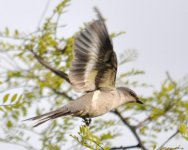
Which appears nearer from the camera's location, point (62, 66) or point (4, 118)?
point (62, 66)

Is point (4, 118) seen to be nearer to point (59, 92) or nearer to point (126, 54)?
point (59, 92)

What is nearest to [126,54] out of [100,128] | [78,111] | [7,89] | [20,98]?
[100,128]

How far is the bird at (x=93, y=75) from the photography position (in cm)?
582

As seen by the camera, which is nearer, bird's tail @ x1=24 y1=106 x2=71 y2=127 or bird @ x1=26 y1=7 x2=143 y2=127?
bird's tail @ x1=24 y1=106 x2=71 y2=127

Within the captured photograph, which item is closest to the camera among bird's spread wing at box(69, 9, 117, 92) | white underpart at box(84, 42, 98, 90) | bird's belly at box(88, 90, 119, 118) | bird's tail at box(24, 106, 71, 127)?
bird's tail at box(24, 106, 71, 127)

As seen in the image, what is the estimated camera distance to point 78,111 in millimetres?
5918

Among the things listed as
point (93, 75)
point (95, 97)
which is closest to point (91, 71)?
point (93, 75)

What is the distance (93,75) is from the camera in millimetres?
6152

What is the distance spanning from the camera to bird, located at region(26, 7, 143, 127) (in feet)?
19.1

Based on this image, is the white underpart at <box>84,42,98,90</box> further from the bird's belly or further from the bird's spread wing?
the bird's belly

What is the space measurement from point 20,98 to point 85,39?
0.89 metres

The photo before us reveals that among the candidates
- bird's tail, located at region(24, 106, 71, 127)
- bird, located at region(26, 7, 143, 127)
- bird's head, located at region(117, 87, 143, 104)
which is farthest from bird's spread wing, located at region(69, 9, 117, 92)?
bird's head, located at region(117, 87, 143, 104)

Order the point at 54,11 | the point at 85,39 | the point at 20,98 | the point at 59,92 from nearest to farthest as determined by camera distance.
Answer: the point at 20,98 < the point at 85,39 < the point at 54,11 < the point at 59,92

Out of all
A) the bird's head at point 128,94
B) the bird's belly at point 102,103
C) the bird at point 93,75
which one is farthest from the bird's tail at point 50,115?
the bird's head at point 128,94
